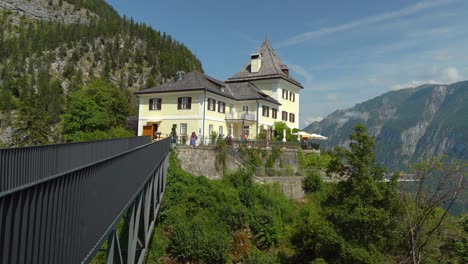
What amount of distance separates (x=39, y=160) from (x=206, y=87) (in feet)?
104

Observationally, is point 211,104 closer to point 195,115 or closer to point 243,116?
point 195,115

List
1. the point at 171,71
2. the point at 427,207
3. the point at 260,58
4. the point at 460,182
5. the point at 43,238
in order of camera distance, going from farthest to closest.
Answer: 1. the point at 171,71
2. the point at 260,58
3. the point at 427,207
4. the point at 460,182
5. the point at 43,238

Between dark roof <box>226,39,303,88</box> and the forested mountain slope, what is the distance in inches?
1909

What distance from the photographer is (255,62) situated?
50.8 m

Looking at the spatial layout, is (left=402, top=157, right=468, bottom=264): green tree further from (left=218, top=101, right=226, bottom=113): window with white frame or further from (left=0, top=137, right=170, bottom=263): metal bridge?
(left=218, top=101, right=226, bottom=113): window with white frame

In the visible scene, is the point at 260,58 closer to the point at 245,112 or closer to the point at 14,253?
the point at 245,112

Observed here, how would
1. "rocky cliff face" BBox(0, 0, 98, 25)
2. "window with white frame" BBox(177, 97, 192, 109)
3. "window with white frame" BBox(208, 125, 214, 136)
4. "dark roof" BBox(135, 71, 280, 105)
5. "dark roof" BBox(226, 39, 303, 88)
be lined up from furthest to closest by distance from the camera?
"rocky cliff face" BBox(0, 0, 98, 25) → "dark roof" BBox(226, 39, 303, 88) → "dark roof" BBox(135, 71, 280, 105) → "window with white frame" BBox(208, 125, 214, 136) → "window with white frame" BBox(177, 97, 192, 109)

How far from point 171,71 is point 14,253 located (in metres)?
114

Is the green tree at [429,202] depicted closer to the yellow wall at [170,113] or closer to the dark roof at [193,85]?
the yellow wall at [170,113]

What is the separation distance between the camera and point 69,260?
3.88m

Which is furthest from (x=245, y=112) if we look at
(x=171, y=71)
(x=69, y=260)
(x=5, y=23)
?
(x=5, y=23)

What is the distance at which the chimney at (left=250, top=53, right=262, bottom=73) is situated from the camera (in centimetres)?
5053

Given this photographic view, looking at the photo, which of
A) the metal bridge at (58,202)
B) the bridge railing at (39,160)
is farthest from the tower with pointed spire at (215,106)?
the metal bridge at (58,202)

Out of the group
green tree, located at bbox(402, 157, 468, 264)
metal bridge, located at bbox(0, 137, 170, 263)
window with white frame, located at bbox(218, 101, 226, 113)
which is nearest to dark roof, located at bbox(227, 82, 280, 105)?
window with white frame, located at bbox(218, 101, 226, 113)
